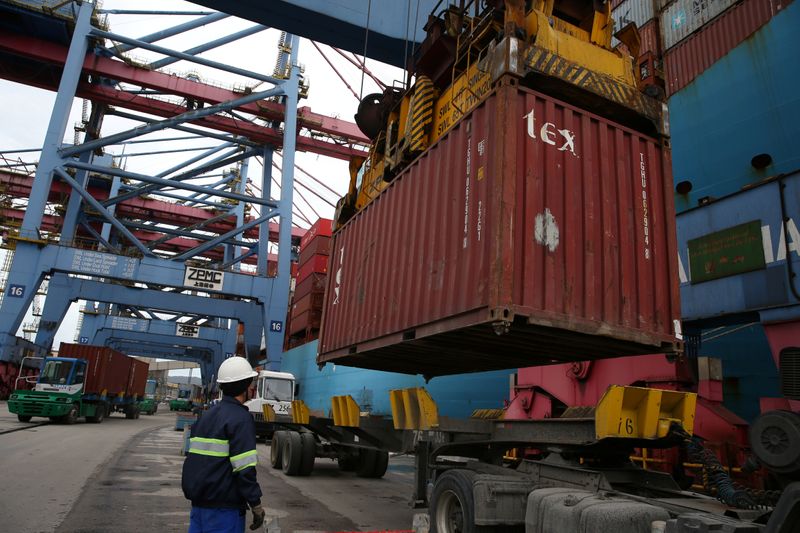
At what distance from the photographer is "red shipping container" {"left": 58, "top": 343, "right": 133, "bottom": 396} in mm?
21812

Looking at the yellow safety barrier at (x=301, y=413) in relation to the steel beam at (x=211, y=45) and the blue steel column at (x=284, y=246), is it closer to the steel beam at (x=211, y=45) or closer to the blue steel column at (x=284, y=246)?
the blue steel column at (x=284, y=246)

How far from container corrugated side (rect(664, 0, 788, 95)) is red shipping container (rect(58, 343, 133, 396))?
898 inches

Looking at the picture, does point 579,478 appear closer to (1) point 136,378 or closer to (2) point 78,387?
(2) point 78,387

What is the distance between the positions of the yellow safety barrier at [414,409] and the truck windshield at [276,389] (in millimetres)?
12325

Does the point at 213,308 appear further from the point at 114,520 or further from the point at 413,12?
the point at 114,520

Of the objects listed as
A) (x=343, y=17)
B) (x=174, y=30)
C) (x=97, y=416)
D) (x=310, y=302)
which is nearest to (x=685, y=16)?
(x=343, y=17)

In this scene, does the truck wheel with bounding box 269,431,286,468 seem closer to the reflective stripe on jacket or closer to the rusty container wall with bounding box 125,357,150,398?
the reflective stripe on jacket

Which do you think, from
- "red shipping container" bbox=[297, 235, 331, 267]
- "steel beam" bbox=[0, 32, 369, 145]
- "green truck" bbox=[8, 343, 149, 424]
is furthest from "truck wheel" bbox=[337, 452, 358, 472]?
"red shipping container" bbox=[297, 235, 331, 267]

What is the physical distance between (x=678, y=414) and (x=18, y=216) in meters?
41.2

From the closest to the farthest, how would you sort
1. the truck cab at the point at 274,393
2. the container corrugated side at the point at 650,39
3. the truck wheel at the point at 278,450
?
the truck wheel at the point at 278,450
the container corrugated side at the point at 650,39
the truck cab at the point at 274,393

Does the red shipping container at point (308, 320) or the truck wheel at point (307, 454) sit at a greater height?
the red shipping container at point (308, 320)

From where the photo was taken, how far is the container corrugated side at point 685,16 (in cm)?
1289

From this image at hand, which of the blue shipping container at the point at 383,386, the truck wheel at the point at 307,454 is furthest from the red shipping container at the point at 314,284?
the truck wheel at the point at 307,454

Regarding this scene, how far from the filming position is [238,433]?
10.5ft
